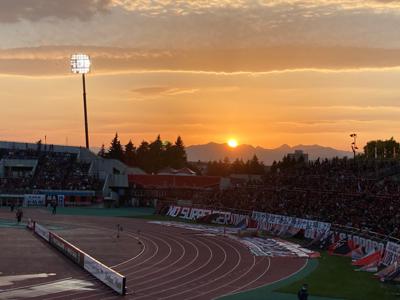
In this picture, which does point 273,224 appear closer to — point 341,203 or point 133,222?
point 341,203

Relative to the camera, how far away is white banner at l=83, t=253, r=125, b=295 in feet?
85.7

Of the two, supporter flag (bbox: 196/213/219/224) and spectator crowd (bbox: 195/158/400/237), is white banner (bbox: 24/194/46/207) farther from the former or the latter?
supporter flag (bbox: 196/213/219/224)

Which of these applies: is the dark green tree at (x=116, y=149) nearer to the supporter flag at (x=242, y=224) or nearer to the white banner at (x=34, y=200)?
the white banner at (x=34, y=200)

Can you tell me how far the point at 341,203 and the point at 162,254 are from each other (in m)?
16.0

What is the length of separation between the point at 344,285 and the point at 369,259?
552cm

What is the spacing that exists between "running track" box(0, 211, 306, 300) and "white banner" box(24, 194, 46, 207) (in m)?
35.1

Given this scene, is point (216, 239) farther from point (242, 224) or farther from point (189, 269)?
point (189, 269)

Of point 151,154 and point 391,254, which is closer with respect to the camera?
point 391,254

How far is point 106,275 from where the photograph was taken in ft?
91.4

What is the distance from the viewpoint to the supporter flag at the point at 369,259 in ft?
111

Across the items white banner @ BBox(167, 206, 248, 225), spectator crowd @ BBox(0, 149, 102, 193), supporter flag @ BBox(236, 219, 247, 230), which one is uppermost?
spectator crowd @ BBox(0, 149, 102, 193)

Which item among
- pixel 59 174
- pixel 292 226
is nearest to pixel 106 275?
pixel 292 226

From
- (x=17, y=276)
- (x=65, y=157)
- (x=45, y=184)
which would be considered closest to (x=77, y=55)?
(x=65, y=157)

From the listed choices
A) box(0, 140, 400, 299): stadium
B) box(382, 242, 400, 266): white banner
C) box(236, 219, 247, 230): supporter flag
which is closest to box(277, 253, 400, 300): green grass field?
box(0, 140, 400, 299): stadium
